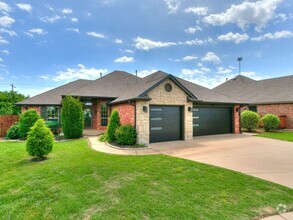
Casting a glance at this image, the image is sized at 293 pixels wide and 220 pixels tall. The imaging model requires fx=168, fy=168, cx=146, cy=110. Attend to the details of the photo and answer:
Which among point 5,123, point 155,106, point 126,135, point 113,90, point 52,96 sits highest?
point 113,90

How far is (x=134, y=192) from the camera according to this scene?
375 cm

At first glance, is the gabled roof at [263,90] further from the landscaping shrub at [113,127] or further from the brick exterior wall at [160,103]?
the landscaping shrub at [113,127]

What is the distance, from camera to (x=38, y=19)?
1141 centimetres

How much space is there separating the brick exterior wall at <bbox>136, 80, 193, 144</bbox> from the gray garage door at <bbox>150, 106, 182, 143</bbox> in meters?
0.39

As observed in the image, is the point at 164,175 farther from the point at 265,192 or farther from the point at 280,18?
the point at 280,18

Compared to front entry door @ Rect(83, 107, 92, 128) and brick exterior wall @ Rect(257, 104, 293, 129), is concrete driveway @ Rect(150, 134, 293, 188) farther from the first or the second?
brick exterior wall @ Rect(257, 104, 293, 129)

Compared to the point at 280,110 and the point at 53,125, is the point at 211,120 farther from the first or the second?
the point at 53,125

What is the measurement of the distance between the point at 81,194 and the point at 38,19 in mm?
12586

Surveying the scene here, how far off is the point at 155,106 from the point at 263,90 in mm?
17989

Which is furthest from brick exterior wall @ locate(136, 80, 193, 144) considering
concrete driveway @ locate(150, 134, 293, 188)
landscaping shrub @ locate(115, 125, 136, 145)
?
concrete driveway @ locate(150, 134, 293, 188)

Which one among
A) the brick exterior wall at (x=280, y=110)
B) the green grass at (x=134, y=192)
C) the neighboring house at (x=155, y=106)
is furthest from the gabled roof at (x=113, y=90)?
the green grass at (x=134, y=192)

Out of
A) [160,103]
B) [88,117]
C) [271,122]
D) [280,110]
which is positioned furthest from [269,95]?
[88,117]

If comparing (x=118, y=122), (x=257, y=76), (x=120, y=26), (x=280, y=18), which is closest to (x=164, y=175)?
(x=118, y=122)

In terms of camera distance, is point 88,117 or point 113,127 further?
point 88,117
